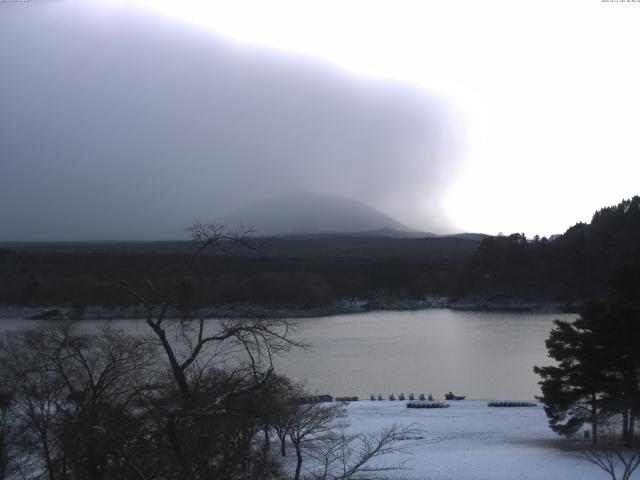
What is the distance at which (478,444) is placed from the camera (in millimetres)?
11180

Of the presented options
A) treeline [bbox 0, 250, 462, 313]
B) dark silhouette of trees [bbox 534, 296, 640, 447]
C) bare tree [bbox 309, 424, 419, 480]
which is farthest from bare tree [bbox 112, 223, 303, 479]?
treeline [bbox 0, 250, 462, 313]

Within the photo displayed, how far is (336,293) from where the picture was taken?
55.1 metres

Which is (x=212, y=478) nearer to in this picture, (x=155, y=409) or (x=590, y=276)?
(x=155, y=409)

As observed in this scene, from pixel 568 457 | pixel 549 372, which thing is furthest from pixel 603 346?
pixel 568 457

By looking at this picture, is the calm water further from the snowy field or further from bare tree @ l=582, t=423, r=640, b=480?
bare tree @ l=582, t=423, r=640, b=480

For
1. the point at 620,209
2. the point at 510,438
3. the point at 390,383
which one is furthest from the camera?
the point at 620,209

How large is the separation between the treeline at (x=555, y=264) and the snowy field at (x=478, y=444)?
38.3m

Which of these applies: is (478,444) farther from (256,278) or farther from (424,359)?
(256,278)

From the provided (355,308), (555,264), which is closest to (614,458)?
(355,308)

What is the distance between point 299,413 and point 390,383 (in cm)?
912

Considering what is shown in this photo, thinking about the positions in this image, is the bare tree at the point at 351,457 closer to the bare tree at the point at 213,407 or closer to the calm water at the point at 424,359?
the calm water at the point at 424,359

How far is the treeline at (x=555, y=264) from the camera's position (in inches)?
2029

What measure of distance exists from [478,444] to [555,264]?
45555 mm

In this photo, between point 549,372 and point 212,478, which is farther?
point 549,372
